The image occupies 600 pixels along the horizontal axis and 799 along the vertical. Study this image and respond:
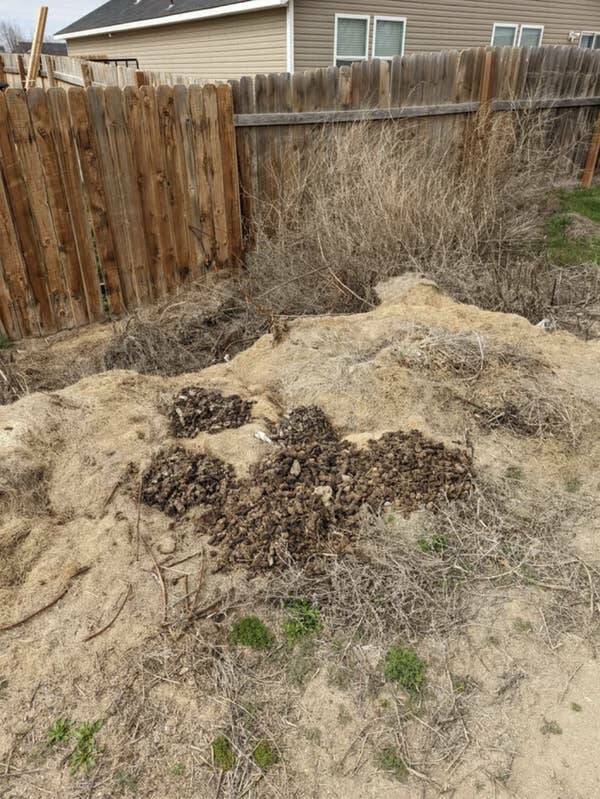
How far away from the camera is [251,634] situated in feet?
7.26

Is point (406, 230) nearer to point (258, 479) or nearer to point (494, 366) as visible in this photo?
point (494, 366)

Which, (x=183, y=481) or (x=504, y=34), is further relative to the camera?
(x=504, y=34)

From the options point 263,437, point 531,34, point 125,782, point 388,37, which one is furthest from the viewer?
point 531,34

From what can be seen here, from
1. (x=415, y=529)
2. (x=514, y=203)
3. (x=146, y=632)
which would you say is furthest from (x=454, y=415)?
(x=514, y=203)

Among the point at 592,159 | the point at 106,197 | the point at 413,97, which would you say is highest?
the point at 413,97

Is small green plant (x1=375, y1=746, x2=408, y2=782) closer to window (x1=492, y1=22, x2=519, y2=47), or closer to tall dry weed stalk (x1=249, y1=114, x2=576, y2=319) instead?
tall dry weed stalk (x1=249, y1=114, x2=576, y2=319)

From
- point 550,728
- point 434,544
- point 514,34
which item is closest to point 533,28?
point 514,34

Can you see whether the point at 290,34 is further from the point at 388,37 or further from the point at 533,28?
the point at 533,28

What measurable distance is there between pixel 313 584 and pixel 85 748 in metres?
0.99

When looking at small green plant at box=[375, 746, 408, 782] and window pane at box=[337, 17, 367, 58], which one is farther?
window pane at box=[337, 17, 367, 58]

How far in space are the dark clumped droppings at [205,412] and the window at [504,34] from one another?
49.0 ft

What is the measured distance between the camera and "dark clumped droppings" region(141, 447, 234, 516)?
2742mm

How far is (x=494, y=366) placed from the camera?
3.55 metres

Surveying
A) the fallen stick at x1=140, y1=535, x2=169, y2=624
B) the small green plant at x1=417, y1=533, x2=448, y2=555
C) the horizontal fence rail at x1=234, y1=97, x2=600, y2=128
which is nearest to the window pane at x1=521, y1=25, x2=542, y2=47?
the horizontal fence rail at x1=234, y1=97, x2=600, y2=128
